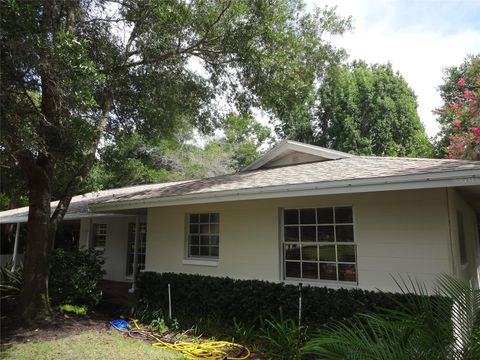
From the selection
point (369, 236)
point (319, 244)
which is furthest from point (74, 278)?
point (369, 236)

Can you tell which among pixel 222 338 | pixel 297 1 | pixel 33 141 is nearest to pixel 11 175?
pixel 33 141

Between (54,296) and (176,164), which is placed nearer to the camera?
(54,296)

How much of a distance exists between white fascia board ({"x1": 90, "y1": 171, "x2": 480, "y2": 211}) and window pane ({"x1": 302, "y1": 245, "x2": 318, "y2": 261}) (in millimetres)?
1528

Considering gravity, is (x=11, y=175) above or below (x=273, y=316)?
above

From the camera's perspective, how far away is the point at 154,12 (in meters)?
9.53

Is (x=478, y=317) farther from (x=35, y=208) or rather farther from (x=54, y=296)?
(x=54, y=296)

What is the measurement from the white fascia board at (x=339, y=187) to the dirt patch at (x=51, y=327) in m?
3.07

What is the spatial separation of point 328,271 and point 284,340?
1815mm

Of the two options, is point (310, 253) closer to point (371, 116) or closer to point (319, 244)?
point (319, 244)

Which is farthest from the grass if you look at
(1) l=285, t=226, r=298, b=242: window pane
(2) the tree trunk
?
(1) l=285, t=226, r=298, b=242: window pane

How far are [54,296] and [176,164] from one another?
2096 centimetres

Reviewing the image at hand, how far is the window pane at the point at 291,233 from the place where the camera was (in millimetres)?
8781

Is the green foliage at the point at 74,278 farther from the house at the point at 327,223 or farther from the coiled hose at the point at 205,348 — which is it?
the coiled hose at the point at 205,348

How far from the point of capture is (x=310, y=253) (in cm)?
854
